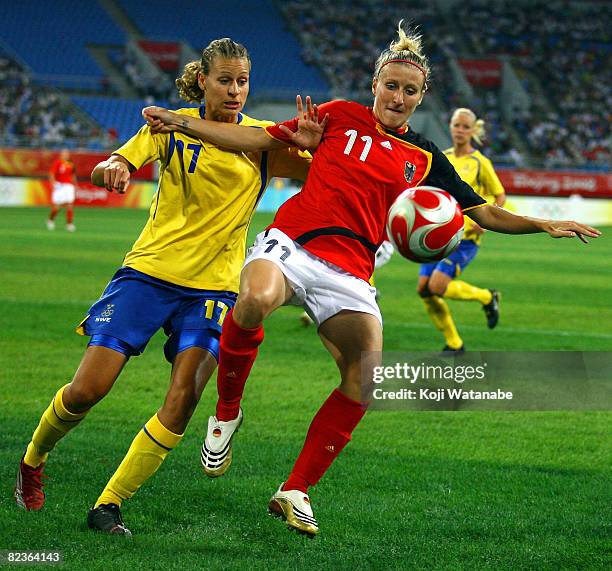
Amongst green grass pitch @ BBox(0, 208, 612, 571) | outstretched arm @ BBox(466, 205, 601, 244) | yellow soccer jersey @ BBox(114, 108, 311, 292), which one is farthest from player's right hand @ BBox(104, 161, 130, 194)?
outstretched arm @ BBox(466, 205, 601, 244)

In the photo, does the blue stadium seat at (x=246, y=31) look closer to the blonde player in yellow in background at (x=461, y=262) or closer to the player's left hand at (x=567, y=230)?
the blonde player in yellow in background at (x=461, y=262)

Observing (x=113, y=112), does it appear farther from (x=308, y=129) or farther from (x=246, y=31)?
(x=308, y=129)

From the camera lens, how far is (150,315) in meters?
4.66

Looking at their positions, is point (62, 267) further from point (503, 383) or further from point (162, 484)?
point (162, 484)

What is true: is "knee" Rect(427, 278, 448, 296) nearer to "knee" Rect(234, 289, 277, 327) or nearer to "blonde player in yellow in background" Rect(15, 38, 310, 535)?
"blonde player in yellow in background" Rect(15, 38, 310, 535)

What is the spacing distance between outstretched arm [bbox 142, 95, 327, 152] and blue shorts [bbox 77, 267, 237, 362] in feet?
2.29

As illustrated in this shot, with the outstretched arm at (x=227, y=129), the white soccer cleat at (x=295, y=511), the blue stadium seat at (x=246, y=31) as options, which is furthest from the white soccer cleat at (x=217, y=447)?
the blue stadium seat at (x=246, y=31)

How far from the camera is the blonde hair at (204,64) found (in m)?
4.76

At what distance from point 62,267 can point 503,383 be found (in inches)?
423

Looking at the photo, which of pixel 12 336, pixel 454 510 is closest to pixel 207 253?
pixel 454 510

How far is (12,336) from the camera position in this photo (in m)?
10.5

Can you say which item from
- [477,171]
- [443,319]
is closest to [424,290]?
[443,319]

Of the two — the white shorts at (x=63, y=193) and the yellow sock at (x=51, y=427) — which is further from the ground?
the yellow sock at (x=51, y=427)

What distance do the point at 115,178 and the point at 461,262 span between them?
674 cm
